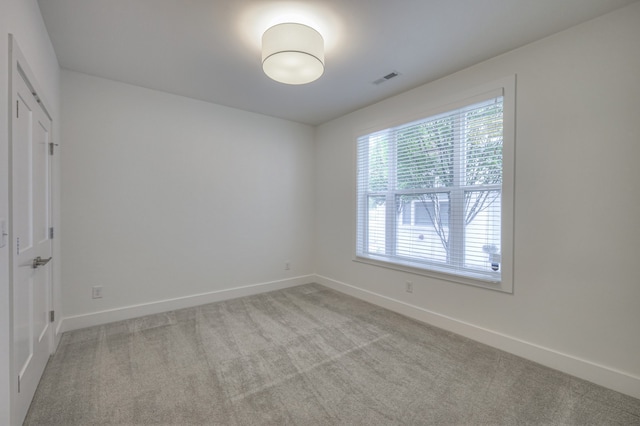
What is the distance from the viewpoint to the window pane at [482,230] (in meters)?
2.53

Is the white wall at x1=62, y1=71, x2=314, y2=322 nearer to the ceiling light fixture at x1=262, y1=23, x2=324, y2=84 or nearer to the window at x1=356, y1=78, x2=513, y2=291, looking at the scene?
the window at x1=356, y1=78, x2=513, y2=291

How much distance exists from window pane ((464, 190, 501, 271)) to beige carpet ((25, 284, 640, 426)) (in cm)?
79

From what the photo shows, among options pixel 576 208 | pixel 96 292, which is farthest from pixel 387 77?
pixel 96 292

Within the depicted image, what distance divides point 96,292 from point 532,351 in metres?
4.27

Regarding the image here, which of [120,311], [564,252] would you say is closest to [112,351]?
[120,311]

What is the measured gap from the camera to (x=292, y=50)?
1947mm

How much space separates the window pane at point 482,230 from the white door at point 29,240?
340cm

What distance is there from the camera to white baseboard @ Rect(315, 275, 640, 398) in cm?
189

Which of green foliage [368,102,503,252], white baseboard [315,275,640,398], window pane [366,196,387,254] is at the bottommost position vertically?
white baseboard [315,275,640,398]

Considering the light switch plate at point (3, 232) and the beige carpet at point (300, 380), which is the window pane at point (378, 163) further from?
the light switch plate at point (3, 232)

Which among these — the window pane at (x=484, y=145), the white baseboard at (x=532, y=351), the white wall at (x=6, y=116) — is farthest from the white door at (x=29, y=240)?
the window pane at (x=484, y=145)

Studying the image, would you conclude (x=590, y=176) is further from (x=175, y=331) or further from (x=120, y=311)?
(x=120, y=311)

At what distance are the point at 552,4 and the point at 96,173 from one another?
4.27 meters

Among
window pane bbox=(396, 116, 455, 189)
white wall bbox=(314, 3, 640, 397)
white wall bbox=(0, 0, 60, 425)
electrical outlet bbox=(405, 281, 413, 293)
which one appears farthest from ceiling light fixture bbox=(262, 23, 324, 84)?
electrical outlet bbox=(405, 281, 413, 293)
